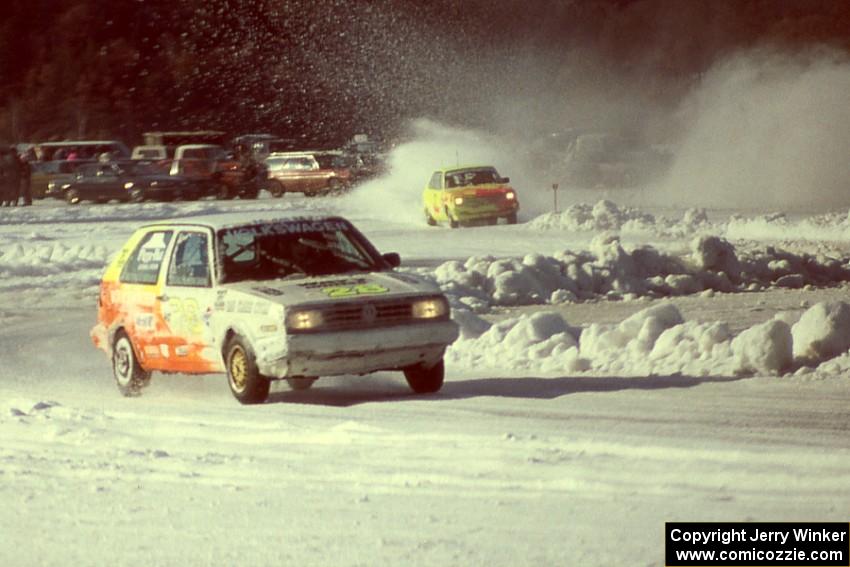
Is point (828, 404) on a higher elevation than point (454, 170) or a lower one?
lower

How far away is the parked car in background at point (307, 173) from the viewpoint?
5388 cm

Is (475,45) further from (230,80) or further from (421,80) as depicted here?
(230,80)

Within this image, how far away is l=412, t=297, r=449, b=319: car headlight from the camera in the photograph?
12250mm

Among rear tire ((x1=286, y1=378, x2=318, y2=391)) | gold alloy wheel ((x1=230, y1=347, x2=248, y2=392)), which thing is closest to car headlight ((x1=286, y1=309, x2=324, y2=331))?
gold alloy wheel ((x1=230, y1=347, x2=248, y2=392))

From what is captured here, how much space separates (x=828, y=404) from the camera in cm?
1152

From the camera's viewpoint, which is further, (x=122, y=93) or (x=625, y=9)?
(x=625, y=9)

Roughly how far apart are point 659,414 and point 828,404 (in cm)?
118

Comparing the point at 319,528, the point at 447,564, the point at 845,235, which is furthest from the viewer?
the point at 845,235

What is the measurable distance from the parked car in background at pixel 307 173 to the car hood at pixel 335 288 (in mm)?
41067

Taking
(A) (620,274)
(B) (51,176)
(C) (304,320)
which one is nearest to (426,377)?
(C) (304,320)

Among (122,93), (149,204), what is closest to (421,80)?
(122,93)

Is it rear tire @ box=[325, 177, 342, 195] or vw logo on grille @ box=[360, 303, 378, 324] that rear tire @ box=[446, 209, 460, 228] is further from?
vw logo on grille @ box=[360, 303, 378, 324]

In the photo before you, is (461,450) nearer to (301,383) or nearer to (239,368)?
(239,368)

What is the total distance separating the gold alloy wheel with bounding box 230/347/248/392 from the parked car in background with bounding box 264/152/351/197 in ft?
135
